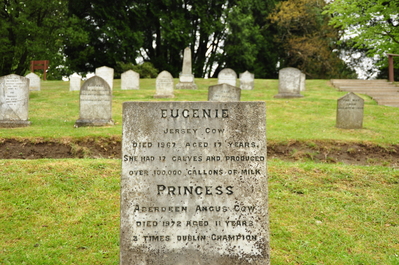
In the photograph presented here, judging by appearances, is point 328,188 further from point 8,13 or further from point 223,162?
point 8,13

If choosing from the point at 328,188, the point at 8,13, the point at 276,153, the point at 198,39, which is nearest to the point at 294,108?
the point at 276,153

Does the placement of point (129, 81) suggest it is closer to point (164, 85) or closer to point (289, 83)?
point (164, 85)

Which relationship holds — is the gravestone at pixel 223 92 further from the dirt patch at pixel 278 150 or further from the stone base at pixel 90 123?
the stone base at pixel 90 123

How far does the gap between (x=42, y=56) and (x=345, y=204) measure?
2644cm

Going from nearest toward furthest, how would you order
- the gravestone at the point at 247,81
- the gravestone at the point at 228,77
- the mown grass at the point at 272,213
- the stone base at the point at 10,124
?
the mown grass at the point at 272,213
the stone base at the point at 10,124
the gravestone at the point at 228,77
the gravestone at the point at 247,81

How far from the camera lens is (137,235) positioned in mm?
3184

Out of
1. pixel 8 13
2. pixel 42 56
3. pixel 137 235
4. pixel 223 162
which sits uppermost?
pixel 8 13

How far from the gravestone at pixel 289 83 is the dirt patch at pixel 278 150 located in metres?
8.62

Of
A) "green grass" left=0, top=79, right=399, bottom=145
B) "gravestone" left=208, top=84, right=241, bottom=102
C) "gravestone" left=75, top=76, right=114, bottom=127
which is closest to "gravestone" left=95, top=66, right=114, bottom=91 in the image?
"green grass" left=0, top=79, right=399, bottom=145

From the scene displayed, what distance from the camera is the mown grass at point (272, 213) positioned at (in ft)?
14.3

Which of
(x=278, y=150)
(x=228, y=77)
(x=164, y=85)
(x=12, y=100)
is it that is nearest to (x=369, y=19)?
(x=228, y=77)

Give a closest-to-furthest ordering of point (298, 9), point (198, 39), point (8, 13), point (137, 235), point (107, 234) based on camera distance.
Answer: point (137, 235)
point (107, 234)
point (8, 13)
point (298, 9)
point (198, 39)

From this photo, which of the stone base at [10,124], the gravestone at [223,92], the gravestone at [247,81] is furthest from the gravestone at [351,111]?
the gravestone at [247,81]

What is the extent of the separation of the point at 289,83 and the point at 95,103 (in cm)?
1042
